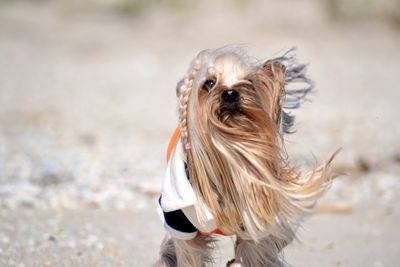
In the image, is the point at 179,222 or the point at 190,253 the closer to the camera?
the point at 179,222

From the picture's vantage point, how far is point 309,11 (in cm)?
2434

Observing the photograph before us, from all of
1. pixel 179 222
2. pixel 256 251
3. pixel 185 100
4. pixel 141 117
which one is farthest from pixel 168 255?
pixel 141 117

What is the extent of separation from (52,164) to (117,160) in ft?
2.96

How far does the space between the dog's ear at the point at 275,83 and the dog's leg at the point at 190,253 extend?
85 cm

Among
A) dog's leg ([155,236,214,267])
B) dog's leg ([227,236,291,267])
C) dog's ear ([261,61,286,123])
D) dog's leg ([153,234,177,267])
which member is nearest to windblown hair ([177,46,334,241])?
dog's ear ([261,61,286,123])

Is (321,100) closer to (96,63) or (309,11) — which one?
(96,63)

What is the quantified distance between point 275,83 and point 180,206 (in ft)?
2.58

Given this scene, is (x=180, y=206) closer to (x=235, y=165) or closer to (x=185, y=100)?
(x=235, y=165)

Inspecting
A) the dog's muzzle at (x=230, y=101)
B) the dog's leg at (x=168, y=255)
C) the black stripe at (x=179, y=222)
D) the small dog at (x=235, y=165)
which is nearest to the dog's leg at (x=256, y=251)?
the small dog at (x=235, y=165)

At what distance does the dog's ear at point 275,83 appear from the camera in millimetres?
3914

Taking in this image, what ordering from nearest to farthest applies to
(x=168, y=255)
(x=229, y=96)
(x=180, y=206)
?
(x=229, y=96)
(x=180, y=206)
(x=168, y=255)

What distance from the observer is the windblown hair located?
3.83m

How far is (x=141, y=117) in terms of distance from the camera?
13156 millimetres

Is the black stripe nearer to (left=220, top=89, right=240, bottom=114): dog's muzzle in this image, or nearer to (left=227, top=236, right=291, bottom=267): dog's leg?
(left=227, top=236, right=291, bottom=267): dog's leg
